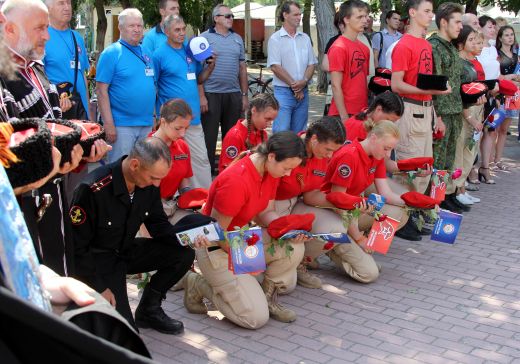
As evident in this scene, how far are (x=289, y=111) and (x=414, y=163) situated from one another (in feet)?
5.87

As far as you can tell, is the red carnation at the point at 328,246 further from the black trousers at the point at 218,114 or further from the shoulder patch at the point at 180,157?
the black trousers at the point at 218,114

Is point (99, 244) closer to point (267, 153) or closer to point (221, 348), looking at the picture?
point (221, 348)

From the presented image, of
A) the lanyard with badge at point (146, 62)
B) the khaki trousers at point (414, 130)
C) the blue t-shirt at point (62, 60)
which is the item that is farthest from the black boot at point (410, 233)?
the blue t-shirt at point (62, 60)

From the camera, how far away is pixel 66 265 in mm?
3752

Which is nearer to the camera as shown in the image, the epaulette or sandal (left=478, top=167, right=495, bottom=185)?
the epaulette

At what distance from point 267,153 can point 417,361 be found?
1600 mm

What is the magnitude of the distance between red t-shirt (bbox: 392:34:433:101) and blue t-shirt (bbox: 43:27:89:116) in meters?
2.99

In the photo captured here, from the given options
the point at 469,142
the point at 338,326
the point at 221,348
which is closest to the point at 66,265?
the point at 221,348

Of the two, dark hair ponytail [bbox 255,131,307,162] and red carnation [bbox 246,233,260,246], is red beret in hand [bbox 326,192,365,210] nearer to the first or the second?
dark hair ponytail [bbox 255,131,307,162]

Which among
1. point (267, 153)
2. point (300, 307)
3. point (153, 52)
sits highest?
point (153, 52)

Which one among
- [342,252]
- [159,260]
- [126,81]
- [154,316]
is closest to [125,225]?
[159,260]

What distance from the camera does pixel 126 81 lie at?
628 centimetres

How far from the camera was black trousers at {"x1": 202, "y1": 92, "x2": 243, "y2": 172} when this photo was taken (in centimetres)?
795

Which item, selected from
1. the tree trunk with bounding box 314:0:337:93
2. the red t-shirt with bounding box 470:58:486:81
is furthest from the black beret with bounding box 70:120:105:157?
the tree trunk with bounding box 314:0:337:93
